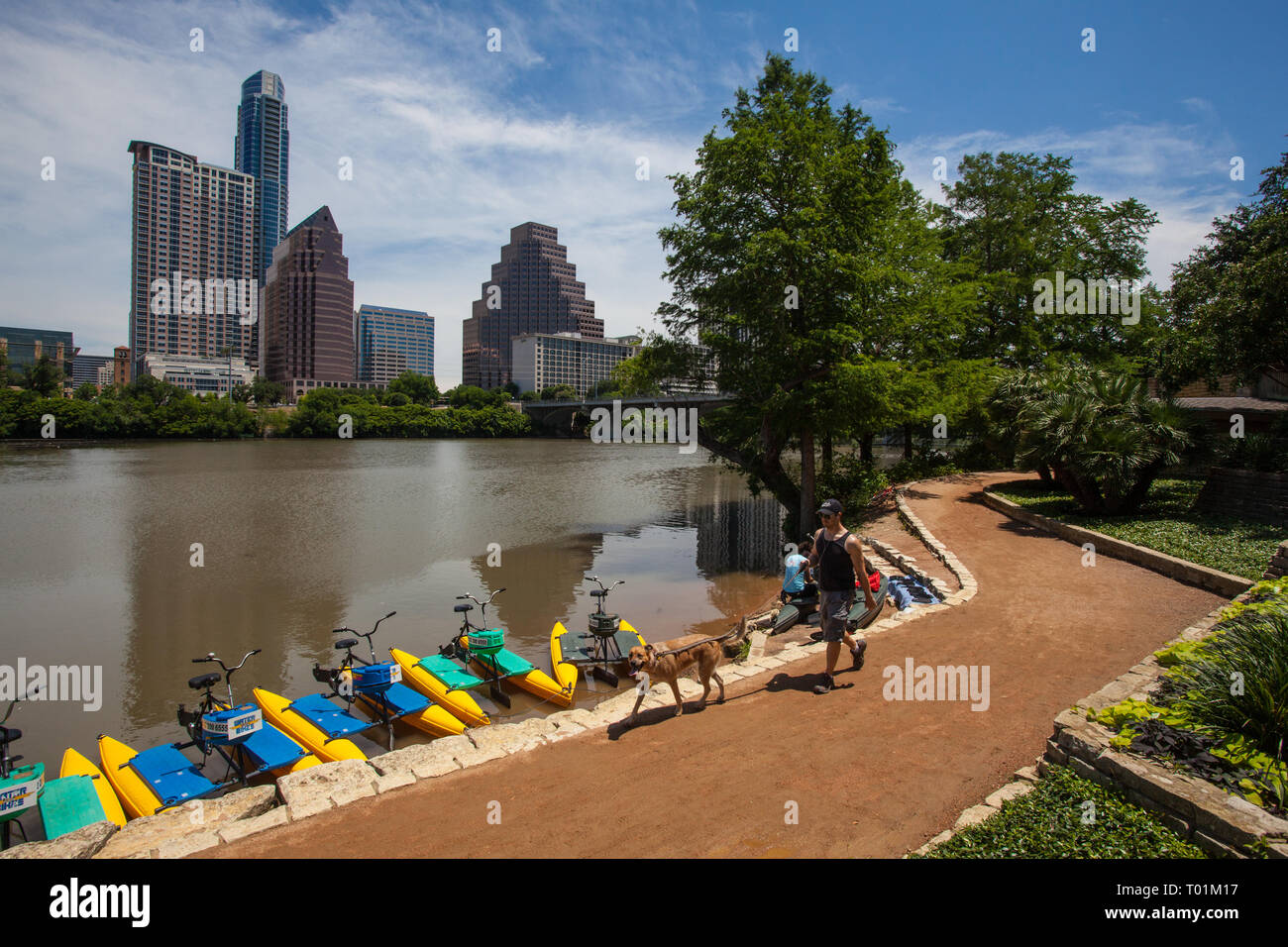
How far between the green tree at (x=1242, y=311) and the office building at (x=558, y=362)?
127425 millimetres

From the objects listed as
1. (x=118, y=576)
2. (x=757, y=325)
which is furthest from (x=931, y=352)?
(x=118, y=576)

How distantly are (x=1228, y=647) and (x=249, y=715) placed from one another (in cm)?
1062

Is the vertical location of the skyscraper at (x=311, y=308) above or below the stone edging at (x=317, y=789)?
above

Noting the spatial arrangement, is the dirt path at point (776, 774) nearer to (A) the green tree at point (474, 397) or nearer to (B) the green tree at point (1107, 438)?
(B) the green tree at point (1107, 438)

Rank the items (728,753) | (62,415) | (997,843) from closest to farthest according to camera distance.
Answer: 1. (997,843)
2. (728,753)
3. (62,415)

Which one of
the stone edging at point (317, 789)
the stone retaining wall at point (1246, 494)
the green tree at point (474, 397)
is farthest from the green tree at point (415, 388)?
the stone edging at point (317, 789)

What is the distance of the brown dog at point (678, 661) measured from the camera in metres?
6.59

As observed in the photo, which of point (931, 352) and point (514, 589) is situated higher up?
point (931, 352)

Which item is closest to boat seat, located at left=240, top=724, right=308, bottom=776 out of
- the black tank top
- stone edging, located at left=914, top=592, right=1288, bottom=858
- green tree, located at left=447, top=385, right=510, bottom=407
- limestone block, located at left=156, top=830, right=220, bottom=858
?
limestone block, located at left=156, top=830, right=220, bottom=858

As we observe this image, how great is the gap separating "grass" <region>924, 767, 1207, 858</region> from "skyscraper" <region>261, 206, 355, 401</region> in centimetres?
15521

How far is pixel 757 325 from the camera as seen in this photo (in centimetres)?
1850

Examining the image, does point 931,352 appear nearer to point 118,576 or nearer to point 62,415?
point 118,576

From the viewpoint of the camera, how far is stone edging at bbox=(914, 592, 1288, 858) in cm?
373

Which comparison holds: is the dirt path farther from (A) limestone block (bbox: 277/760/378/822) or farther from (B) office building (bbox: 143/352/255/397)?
(B) office building (bbox: 143/352/255/397)
